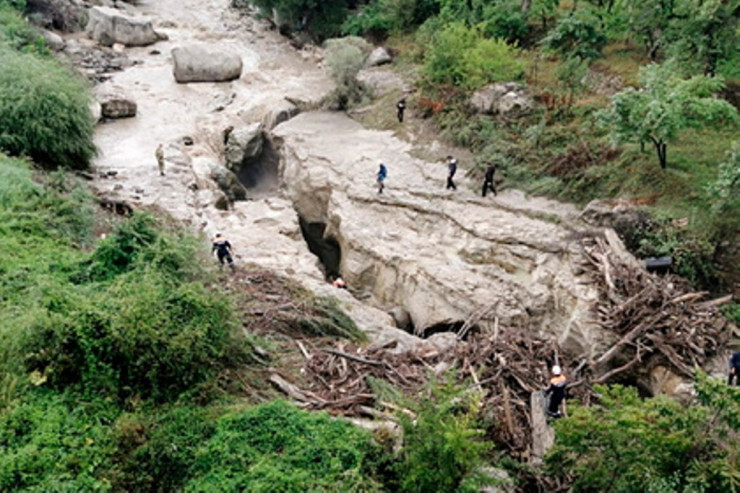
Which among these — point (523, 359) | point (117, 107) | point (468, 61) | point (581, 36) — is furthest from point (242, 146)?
point (523, 359)

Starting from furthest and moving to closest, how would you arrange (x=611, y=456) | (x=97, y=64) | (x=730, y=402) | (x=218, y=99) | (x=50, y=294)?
(x=97, y=64), (x=218, y=99), (x=50, y=294), (x=611, y=456), (x=730, y=402)

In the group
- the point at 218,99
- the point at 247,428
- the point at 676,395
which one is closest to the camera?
the point at 247,428

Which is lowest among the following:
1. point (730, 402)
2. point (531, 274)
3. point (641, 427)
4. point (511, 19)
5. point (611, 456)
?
point (531, 274)

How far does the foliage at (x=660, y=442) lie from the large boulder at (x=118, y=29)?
3775 centimetres

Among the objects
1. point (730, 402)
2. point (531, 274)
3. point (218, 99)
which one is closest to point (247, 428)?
point (730, 402)

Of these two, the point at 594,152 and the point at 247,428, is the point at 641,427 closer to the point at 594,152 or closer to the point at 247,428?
the point at 247,428

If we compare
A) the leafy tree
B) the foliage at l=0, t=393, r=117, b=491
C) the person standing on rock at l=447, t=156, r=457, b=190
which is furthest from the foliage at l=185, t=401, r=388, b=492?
the leafy tree

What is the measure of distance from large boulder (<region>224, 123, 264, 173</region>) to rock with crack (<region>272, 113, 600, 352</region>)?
14.2 ft

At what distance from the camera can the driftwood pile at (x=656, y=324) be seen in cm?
1171

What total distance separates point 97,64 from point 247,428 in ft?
105

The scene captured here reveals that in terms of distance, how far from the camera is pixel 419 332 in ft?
53.3

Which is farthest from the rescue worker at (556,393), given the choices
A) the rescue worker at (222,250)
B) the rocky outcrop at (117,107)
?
the rocky outcrop at (117,107)

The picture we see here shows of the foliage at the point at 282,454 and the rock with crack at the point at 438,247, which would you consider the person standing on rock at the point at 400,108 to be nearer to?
the rock with crack at the point at 438,247

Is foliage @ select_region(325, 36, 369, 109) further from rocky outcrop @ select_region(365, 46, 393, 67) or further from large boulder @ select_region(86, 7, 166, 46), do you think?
large boulder @ select_region(86, 7, 166, 46)
